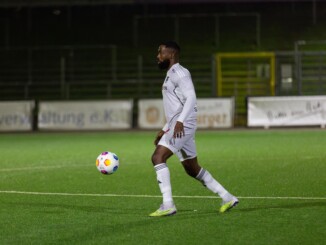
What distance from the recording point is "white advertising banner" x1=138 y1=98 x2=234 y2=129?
96.8 feet

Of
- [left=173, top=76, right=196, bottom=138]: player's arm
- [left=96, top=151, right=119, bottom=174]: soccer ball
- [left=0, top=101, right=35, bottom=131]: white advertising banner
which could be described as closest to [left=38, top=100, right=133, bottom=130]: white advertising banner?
[left=0, top=101, right=35, bottom=131]: white advertising banner

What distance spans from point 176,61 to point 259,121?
19657 millimetres

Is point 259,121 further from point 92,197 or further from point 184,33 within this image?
point 92,197

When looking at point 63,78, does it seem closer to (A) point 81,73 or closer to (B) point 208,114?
(A) point 81,73

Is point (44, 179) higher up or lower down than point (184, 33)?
lower down

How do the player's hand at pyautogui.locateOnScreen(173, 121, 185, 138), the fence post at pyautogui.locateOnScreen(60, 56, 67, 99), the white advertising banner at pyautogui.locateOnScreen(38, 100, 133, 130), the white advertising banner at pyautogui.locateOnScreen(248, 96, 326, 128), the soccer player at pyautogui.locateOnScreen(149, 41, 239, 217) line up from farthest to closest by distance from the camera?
1. the fence post at pyautogui.locateOnScreen(60, 56, 67, 99)
2. the white advertising banner at pyautogui.locateOnScreen(38, 100, 133, 130)
3. the white advertising banner at pyautogui.locateOnScreen(248, 96, 326, 128)
4. the soccer player at pyautogui.locateOnScreen(149, 41, 239, 217)
5. the player's hand at pyautogui.locateOnScreen(173, 121, 185, 138)

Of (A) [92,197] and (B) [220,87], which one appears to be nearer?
(A) [92,197]

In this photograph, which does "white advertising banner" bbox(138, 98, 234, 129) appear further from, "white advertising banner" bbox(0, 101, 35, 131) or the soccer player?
the soccer player

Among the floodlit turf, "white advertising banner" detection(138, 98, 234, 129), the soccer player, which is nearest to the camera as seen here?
the floodlit turf

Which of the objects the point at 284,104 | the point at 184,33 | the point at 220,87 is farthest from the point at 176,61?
the point at 184,33

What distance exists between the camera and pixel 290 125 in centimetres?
2867

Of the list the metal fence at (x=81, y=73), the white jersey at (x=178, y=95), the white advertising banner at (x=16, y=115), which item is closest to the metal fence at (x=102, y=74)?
the metal fence at (x=81, y=73)

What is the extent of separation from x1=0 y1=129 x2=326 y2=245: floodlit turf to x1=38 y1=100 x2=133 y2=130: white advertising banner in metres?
8.45

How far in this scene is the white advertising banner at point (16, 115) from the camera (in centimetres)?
3055
